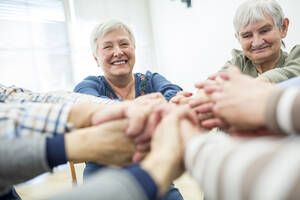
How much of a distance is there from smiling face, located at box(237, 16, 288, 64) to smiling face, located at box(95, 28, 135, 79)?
2.14 feet

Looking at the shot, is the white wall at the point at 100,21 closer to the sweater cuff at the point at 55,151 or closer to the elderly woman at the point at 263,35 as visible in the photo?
the elderly woman at the point at 263,35

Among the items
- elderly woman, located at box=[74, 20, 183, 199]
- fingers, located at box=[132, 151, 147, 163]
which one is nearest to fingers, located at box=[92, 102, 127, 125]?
fingers, located at box=[132, 151, 147, 163]

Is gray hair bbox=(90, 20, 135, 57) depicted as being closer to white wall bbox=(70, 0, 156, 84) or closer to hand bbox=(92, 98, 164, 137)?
hand bbox=(92, 98, 164, 137)

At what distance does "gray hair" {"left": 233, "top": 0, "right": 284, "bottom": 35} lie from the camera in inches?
43.5

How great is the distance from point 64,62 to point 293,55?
2817 millimetres

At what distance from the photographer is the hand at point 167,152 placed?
0.46 metres

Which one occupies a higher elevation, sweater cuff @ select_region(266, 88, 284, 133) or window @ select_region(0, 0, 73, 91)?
window @ select_region(0, 0, 73, 91)

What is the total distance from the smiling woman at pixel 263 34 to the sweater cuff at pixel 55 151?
3.04 ft

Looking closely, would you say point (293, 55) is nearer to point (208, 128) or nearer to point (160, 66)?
point (208, 128)

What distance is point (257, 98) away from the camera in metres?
0.51

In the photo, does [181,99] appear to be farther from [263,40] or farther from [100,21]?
[100,21]

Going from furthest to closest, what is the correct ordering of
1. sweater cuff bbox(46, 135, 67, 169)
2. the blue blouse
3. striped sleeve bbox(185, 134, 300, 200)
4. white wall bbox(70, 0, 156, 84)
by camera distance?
1. white wall bbox(70, 0, 156, 84)
2. the blue blouse
3. sweater cuff bbox(46, 135, 67, 169)
4. striped sleeve bbox(185, 134, 300, 200)

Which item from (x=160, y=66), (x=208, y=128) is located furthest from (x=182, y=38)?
(x=208, y=128)

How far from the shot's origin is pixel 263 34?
116 cm
